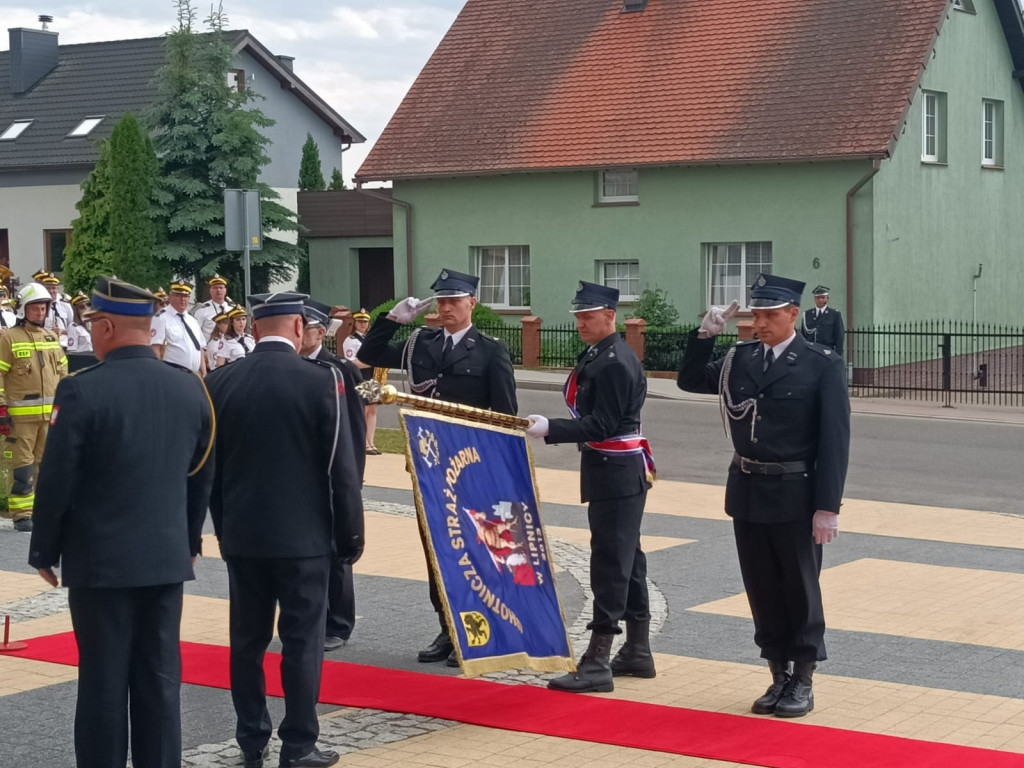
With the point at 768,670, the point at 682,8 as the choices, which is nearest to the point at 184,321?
the point at 768,670

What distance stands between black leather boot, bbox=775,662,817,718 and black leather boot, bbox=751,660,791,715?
0.13 ft

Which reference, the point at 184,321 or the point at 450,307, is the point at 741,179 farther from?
the point at 450,307

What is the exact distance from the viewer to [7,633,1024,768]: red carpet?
6829mm

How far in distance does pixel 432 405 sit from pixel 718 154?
24.2m

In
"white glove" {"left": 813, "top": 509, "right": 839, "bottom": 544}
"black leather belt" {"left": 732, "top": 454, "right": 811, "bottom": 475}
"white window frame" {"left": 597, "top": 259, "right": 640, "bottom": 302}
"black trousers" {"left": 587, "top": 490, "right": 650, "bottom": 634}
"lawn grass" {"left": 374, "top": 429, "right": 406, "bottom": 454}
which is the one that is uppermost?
"white window frame" {"left": 597, "top": 259, "right": 640, "bottom": 302}

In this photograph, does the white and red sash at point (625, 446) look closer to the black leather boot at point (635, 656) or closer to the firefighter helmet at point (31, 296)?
the black leather boot at point (635, 656)


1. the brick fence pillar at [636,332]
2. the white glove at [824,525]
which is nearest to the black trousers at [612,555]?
the white glove at [824,525]

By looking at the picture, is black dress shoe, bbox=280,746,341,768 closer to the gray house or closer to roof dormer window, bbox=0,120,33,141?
the gray house

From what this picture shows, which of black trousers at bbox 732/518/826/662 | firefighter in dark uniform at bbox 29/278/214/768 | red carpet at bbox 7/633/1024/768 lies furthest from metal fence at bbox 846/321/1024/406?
firefighter in dark uniform at bbox 29/278/214/768

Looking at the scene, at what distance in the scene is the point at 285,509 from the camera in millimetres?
6820

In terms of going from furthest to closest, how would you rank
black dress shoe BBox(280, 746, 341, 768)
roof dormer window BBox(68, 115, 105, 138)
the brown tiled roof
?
roof dormer window BBox(68, 115, 105, 138), the brown tiled roof, black dress shoe BBox(280, 746, 341, 768)

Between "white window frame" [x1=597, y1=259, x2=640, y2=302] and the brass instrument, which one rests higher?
"white window frame" [x1=597, y1=259, x2=640, y2=302]

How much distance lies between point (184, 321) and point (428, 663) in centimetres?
964

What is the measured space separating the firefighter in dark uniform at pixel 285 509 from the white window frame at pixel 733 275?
25.6m
